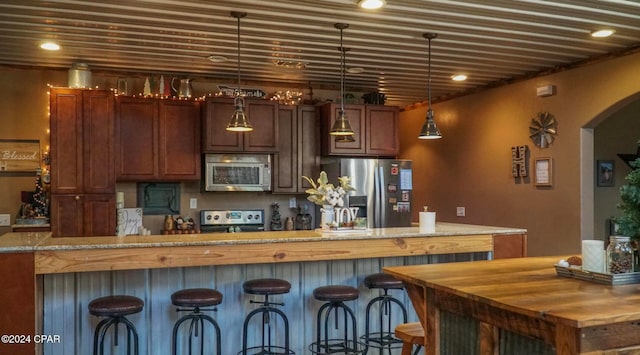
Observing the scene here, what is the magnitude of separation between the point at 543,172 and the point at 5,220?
5.63 metres

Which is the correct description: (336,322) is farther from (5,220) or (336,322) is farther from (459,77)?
(5,220)

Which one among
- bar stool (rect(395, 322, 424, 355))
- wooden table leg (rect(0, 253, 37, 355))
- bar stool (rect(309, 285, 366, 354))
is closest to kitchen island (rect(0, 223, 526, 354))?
wooden table leg (rect(0, 253, 37, 355))

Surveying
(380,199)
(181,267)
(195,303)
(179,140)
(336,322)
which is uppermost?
(179,140)

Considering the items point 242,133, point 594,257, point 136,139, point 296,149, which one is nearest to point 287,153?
point 296,149

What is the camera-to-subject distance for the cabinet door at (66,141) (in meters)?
4.97

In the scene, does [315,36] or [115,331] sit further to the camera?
[315,36]

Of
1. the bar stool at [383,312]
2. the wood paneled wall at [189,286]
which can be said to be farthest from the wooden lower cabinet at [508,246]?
the bar stool at [383,312]

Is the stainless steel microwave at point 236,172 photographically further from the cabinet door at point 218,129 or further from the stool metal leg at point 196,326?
the stool metal leg at point 196,326

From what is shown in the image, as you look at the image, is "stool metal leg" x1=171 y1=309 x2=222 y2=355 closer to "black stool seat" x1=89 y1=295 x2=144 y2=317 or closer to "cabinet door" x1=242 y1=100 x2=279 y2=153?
"black stool seat" x1=89 y1=295 x2=144 y2=317

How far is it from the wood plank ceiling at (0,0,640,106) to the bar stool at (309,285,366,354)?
1.96 meters

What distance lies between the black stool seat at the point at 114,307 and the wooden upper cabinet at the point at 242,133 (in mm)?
2651

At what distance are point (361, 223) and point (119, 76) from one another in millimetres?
3265

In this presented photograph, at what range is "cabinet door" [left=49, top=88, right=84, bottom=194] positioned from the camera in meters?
4.97

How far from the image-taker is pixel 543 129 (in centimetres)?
554
